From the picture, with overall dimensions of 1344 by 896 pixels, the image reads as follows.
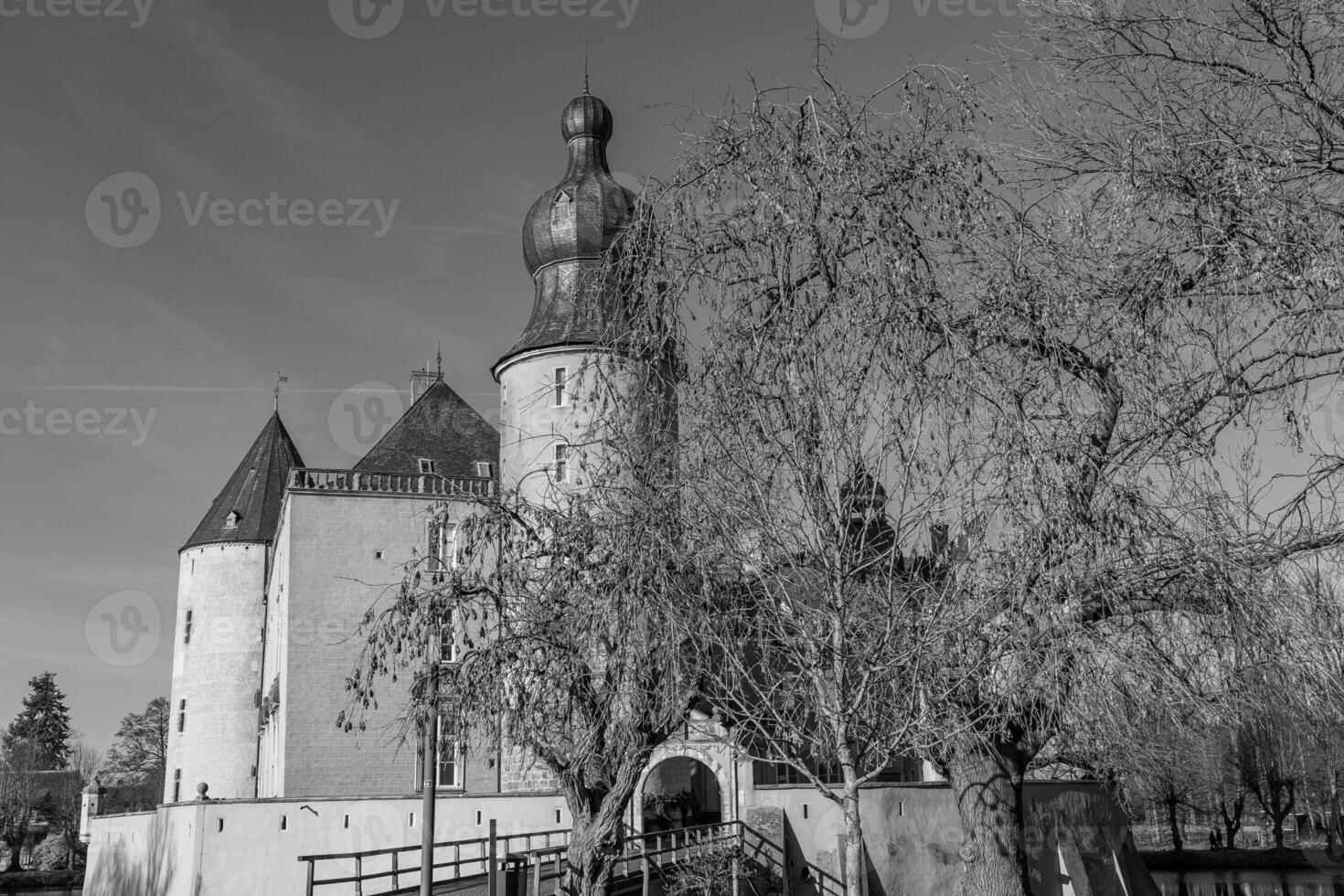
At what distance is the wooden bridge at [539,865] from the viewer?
1556 centimetres

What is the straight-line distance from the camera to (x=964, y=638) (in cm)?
803

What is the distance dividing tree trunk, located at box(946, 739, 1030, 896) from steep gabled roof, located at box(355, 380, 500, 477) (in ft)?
84.2

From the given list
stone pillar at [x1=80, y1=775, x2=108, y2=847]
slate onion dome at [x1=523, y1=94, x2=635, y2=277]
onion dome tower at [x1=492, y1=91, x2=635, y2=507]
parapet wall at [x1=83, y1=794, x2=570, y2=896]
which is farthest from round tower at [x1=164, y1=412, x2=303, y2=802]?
slate onion dome at [x1=523, y1=94, x2=635, y2=277]

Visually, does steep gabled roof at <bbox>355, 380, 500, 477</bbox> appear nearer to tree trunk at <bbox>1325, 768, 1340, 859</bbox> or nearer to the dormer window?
the dormer window

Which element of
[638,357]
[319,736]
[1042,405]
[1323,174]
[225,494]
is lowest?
[319,736]

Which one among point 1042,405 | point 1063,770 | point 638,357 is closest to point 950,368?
point 1042,405

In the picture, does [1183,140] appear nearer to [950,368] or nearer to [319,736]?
[950,368]

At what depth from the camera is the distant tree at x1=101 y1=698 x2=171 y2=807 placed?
76.9 metres

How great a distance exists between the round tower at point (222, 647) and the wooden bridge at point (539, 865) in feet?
42.1

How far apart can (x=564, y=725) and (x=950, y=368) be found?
266 inches

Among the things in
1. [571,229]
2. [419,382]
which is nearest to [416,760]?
[571,229]

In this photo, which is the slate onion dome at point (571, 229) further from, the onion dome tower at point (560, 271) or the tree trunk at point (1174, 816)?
the tree trunk at point (1174, 816)

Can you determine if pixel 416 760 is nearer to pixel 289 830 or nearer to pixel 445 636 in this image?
pixel 289 830

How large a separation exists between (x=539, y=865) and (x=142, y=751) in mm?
73431
